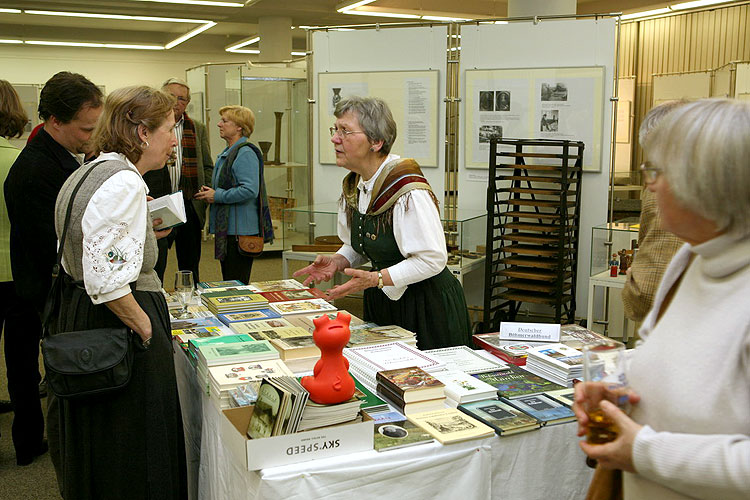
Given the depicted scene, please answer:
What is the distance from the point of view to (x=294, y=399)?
1647 millimetres

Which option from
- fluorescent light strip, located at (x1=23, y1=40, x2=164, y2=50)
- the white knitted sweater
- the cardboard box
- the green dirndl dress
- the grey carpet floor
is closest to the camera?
the white knitted sweater

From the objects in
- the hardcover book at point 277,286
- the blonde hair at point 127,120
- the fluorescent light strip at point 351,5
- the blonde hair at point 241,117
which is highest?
the fluorescent light strip at point 351,5

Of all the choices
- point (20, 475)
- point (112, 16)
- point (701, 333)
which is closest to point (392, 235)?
point (701, 333)

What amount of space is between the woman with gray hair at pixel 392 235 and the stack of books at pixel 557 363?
1.82ft

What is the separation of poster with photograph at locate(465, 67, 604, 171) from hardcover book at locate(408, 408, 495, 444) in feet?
12.6

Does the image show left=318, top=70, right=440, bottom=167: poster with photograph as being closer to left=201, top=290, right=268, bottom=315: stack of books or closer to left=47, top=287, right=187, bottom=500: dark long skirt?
left=201, top=290, right=268, bottom=315: stack of books

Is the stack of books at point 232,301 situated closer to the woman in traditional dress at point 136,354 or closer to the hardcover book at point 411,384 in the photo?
the woman in traditional dress at point 136,354

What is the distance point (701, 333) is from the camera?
1114 mm

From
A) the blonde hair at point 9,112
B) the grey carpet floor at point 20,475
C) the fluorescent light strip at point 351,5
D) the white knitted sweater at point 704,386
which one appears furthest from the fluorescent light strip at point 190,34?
the white knitted sweater at point 704,386

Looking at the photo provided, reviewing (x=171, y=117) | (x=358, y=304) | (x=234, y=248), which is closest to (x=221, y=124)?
(x=234, y=248)

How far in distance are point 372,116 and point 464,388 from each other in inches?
47.6

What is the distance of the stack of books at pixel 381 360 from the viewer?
2209mm

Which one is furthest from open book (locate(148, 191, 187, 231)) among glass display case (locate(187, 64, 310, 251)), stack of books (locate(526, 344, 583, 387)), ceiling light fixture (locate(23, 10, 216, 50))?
ceiling light fixture (locate(23, 10, 216, 50))

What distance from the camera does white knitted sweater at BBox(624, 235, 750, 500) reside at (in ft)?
3.51
